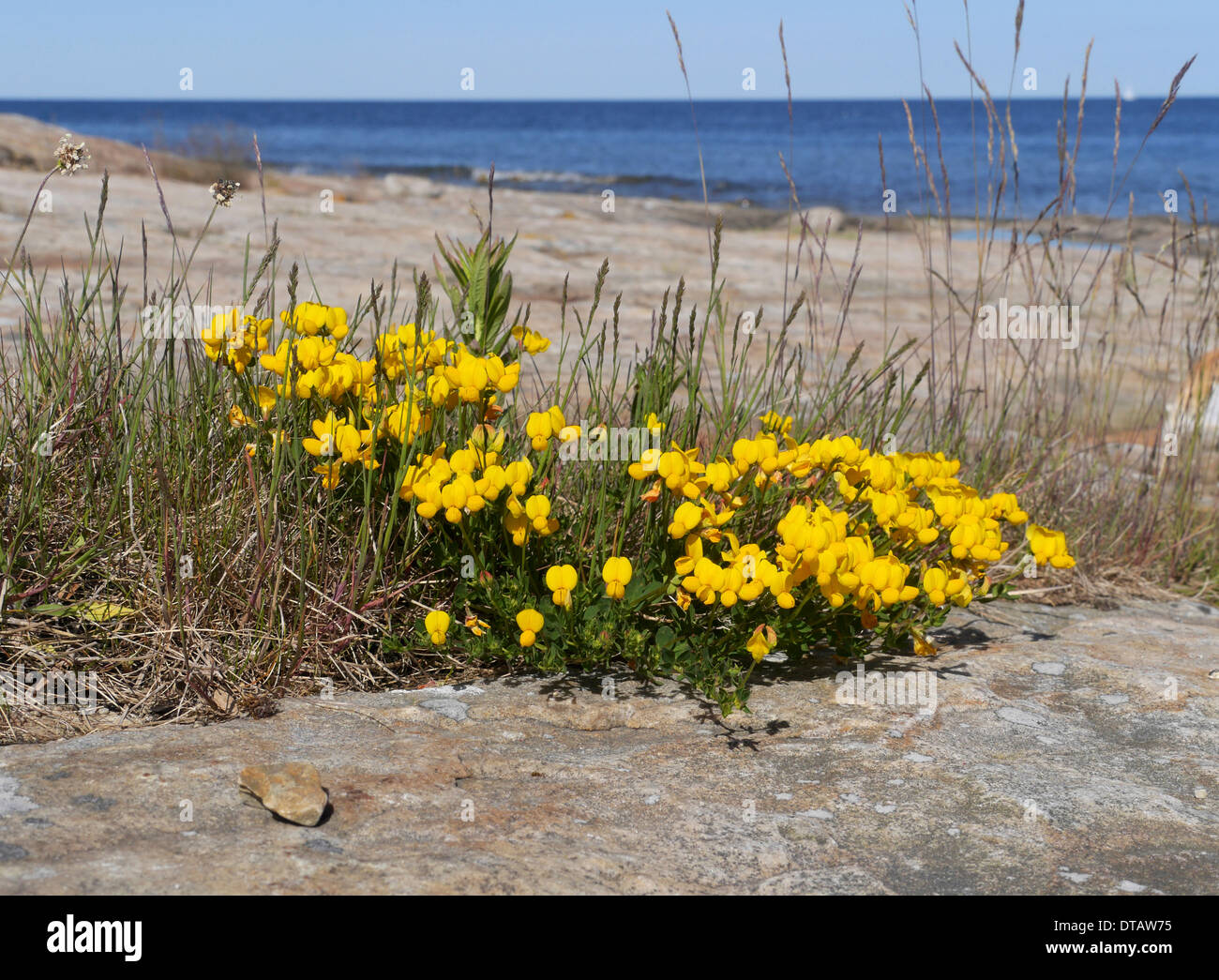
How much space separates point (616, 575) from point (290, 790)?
0.79 m

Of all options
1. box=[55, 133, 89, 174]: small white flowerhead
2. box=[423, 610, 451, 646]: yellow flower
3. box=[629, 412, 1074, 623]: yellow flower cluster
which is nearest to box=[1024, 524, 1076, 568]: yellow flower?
box=[629, 412, 1074, 623]: yellow flower cluster

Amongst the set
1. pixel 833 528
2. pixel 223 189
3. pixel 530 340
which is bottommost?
pixel 833 528

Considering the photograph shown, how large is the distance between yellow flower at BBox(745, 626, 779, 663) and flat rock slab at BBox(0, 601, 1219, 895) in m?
0.19

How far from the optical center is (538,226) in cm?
1372

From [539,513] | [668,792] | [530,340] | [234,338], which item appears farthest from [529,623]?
[234,338]

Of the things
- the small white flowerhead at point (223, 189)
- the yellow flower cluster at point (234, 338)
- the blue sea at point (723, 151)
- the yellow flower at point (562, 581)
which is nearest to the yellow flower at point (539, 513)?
the yellow flower at point (562, 581)

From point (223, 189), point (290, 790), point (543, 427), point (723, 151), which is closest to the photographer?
point (290, 790)

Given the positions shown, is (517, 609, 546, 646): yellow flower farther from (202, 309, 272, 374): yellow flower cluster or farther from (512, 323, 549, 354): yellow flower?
(202, 309, 272, 374): yellow flower cluster

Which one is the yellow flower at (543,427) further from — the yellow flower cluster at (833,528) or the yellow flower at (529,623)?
the yellow flower at (529,623)

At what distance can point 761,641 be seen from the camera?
2.29m

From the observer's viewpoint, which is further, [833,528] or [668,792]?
[833,528]

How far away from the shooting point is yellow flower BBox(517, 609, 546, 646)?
2242 mm

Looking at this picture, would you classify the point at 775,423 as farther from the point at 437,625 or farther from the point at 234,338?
the point at 234,338
